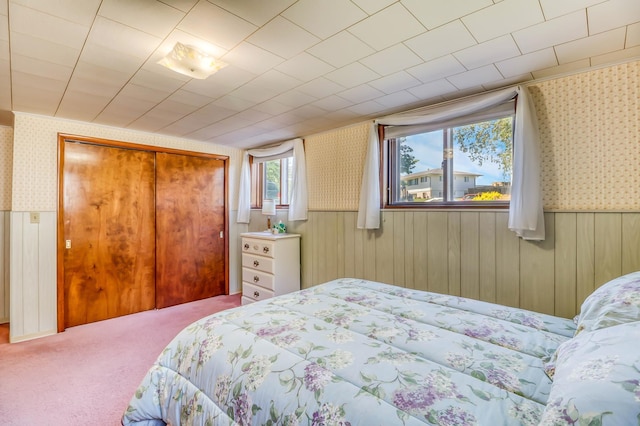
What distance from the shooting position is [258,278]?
11.9ft

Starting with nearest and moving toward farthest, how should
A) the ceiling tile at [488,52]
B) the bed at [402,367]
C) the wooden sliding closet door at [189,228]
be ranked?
the bed at [402,367] < the ceiling tile at [488,52] < the wooden sliding closet door at [189,228]

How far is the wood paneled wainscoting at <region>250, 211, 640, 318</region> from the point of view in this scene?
1965mm

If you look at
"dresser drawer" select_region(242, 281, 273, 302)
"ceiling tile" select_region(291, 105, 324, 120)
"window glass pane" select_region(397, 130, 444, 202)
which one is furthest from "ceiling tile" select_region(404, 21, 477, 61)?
"dresser drawer" select_region(242, 281, 273, 302)

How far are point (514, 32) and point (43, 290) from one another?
4523 millimetres

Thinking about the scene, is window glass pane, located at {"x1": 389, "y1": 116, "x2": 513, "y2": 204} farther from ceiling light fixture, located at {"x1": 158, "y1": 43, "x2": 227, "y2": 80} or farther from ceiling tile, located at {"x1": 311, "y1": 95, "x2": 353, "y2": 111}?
ceiling light fixture, located at {"x1": 158, "y1": 43, "x2": 227, "y2": 80}

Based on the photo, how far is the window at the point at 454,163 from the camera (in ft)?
7.91

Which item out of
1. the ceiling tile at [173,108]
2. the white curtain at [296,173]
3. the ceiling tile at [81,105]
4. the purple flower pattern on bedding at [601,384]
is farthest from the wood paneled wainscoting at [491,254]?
the ceiling tile at [81,105]

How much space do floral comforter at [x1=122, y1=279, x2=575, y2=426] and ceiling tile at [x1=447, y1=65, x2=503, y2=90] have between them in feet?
5.09

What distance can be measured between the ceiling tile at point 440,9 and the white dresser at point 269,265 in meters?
2.64

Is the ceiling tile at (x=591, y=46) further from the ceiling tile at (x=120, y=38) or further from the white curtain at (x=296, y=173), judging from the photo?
the white curtain at (x=296, y=173)

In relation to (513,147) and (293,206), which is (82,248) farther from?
(513,147)

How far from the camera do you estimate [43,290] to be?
303cm

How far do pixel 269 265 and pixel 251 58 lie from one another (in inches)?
91.1

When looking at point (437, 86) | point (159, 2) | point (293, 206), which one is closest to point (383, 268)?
point (293, 206)
